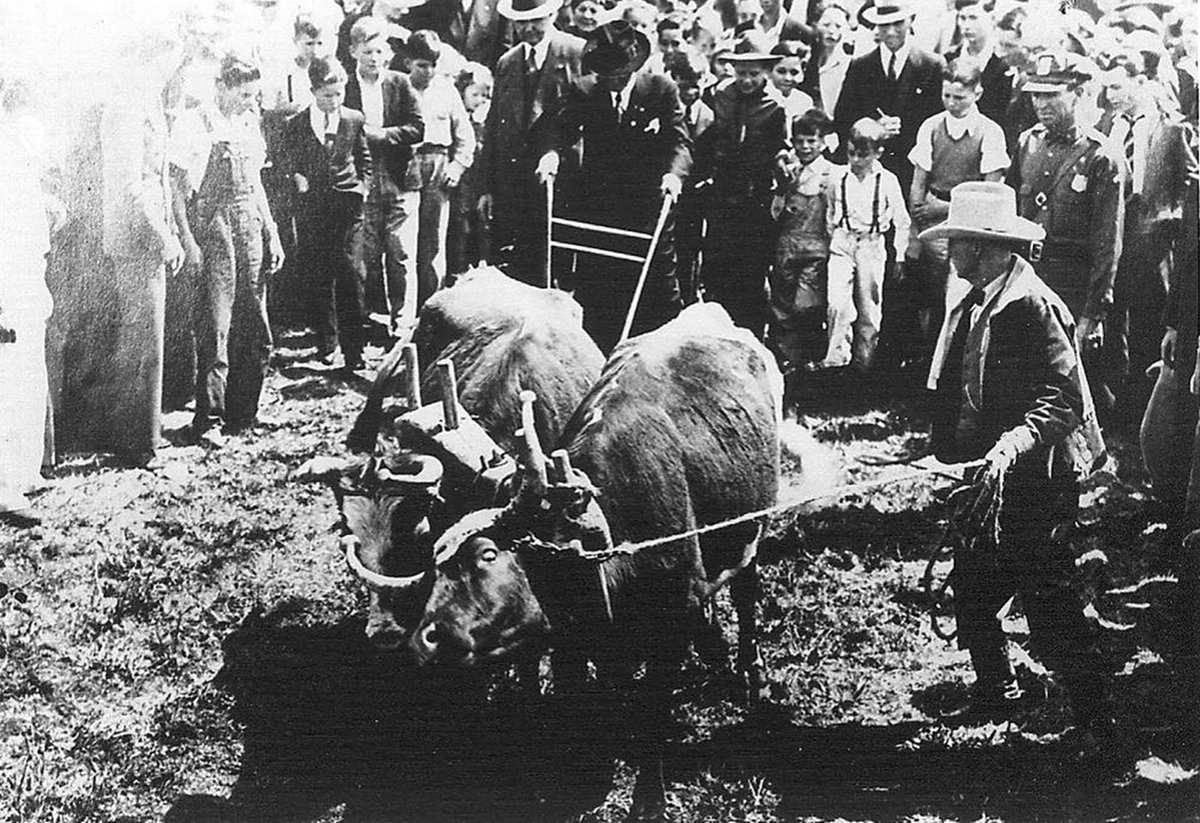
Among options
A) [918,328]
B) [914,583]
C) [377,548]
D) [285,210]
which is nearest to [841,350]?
[918,328]

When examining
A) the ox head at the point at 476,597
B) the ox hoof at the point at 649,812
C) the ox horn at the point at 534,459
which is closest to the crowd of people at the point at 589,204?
the ox horn at the point at 534,459

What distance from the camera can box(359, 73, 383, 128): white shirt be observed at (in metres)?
5.04

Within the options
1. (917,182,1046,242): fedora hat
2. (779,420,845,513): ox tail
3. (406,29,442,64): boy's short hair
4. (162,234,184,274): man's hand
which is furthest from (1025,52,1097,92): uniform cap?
(162,234,184,274): man's hand

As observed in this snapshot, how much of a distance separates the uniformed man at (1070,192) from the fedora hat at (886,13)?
0.63m

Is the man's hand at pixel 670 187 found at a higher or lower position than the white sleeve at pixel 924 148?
lower

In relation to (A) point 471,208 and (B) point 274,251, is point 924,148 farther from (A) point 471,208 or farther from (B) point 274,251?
(B) point 274,251

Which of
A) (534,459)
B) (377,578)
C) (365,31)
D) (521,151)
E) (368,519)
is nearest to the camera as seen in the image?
(377,578)

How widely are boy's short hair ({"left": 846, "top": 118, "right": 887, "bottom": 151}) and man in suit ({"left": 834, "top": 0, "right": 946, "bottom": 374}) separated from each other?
2 centimetres

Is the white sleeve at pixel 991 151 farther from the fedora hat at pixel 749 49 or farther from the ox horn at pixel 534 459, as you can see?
the ox horn at pixel 534 459

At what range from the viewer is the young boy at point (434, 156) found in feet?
16.5

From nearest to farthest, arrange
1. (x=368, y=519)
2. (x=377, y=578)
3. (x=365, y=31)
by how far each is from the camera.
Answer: (x=377, y=578) → (x=368, y=519) → (x=365, y=31)

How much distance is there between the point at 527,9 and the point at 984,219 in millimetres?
2174

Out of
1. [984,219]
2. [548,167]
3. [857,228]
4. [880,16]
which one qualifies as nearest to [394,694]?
[548,167]

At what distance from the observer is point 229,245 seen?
5.02 metres
